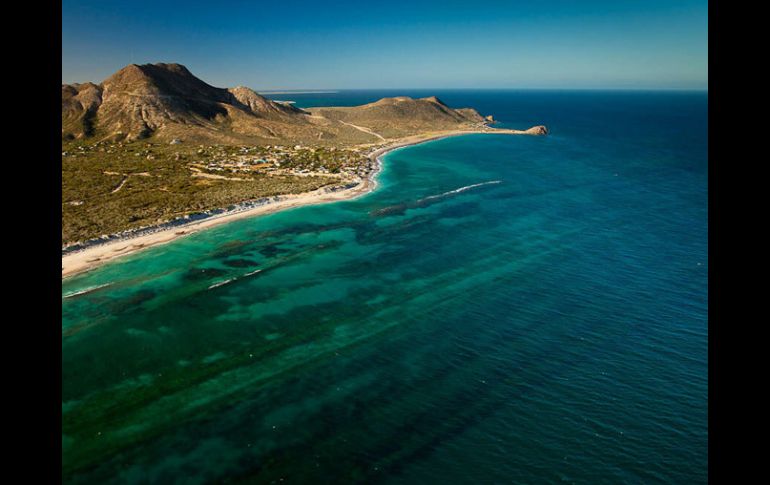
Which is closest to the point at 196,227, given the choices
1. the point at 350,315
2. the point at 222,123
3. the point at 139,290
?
the point at 139,290

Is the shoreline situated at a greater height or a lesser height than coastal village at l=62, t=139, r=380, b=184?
lesser

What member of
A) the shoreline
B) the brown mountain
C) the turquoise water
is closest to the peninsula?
the shoreline

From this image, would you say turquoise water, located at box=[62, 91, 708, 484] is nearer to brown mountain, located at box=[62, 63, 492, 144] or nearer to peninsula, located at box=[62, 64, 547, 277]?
peninsula, located at box=[62, 64, 547, 277]

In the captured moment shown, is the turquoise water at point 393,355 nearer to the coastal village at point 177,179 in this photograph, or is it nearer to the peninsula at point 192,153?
the peninsula at point 192,153

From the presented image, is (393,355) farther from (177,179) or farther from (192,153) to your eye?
(192,153)

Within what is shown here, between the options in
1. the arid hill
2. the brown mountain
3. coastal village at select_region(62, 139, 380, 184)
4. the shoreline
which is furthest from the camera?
the arid hill

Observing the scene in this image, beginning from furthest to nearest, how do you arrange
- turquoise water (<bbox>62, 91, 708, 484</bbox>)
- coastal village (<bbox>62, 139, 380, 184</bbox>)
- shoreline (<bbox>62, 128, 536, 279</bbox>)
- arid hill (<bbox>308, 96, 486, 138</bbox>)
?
arid hill (<bbox>308, 96, 486, 138</bbox>), coastal village (<bbox>62, 139, 380, 184</bbox>), shoreline (<bbox>62, 128, 536, 279</bbox>), turquoise water (<bbox>62, 91, 708, 484</bbox>)
